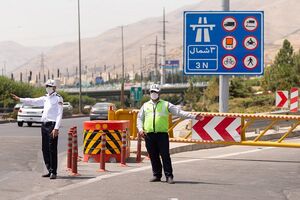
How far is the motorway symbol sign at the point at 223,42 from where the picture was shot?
20859 millimetres

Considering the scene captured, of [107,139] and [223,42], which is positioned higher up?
[223,42]

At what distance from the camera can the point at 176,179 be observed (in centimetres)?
1338

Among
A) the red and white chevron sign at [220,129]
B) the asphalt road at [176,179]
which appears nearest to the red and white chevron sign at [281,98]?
the asphalt road at [176,179]

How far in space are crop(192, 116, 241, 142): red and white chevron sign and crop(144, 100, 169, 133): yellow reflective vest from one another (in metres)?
5.52

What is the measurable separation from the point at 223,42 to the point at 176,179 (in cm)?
851

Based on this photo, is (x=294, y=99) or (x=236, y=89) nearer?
(x=294, y=99)

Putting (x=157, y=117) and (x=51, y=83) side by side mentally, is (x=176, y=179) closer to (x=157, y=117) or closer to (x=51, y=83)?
(x=157, y=117)

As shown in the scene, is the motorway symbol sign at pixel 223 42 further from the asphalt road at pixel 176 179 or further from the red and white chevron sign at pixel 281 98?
the red and white chevron sign at pixel 281 98

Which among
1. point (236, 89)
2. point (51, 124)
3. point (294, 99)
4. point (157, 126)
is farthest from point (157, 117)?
point (236, 89)

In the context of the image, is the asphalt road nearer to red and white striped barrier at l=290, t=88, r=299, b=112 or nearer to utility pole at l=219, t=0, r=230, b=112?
utility pole at l=219, t=0, r=230, b=112

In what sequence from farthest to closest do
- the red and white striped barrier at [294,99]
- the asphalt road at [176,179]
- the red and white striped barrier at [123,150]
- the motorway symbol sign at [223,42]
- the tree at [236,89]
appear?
1. the tree at [236,89]
2. the red and white striped barrier at [294,99]
3. the motorway symbol sign at [223,42]
4. the red and white striped barrier at [123,150]
5. the asphalt road at [176,179]

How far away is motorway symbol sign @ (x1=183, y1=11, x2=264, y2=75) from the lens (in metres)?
20.9

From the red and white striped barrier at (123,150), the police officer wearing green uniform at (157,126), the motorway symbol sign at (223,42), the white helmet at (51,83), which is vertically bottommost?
the red and white striped barrier at (123,150)

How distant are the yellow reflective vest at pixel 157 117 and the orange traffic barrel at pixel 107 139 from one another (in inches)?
133
